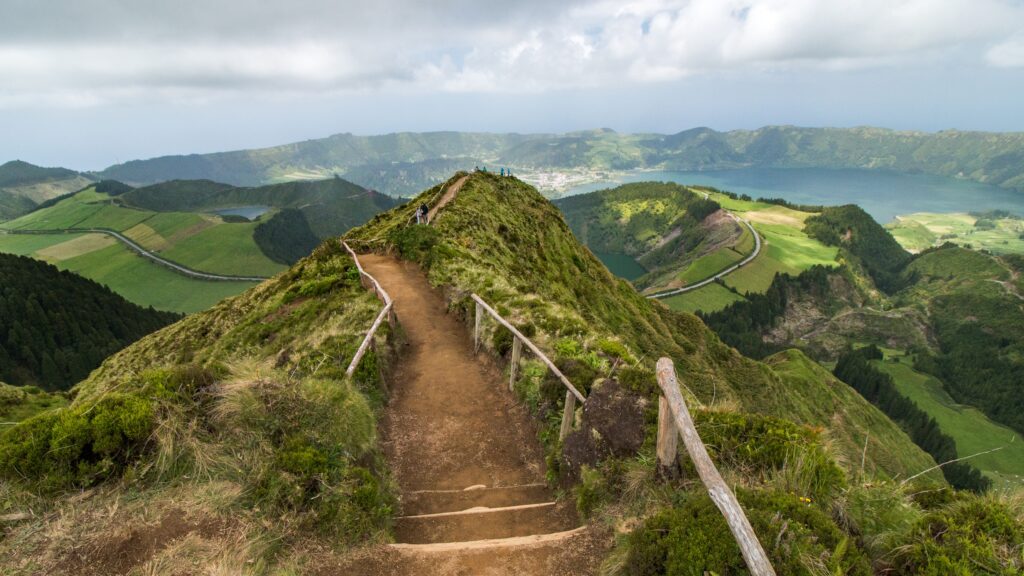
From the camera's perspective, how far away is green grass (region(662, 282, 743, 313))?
140375mm

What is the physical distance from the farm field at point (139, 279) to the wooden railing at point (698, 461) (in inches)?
6747

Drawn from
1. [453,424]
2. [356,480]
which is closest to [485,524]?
[356,480]

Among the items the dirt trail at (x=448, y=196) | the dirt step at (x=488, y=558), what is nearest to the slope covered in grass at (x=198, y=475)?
the dirt step at (x=488, y=558)

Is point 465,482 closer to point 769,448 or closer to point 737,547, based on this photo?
point 769,448

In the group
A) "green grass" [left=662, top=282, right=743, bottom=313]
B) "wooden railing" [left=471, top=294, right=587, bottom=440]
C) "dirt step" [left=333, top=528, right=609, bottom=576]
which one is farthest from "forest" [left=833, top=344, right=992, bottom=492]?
"dirt step" [left=333, top=528, right=609, bottom=576]

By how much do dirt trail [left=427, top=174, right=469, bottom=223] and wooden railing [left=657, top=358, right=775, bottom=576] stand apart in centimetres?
3330

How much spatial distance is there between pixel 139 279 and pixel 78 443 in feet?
678

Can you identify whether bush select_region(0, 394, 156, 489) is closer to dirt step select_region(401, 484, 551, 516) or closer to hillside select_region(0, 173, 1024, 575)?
hillside select_region(0, 173, 1024, 575)

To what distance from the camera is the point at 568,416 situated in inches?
424

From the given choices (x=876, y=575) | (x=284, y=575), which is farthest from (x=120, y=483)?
(x=876, y=575)

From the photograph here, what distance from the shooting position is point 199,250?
631ft

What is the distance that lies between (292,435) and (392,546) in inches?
106

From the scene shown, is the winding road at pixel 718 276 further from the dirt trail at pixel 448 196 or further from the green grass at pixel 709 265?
the dirt trail at pixel 448 196

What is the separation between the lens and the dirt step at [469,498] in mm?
10094
